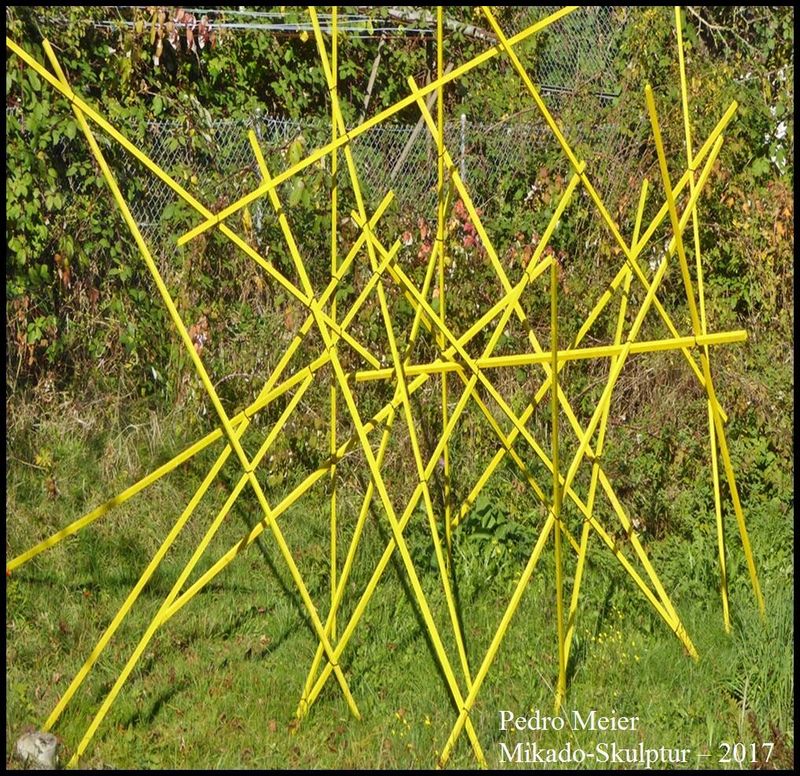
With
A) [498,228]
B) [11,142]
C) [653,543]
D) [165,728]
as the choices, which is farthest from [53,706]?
[498,228]

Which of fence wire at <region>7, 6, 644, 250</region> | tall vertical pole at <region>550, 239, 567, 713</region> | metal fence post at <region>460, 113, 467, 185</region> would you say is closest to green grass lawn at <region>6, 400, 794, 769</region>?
tall vertical pole at <region>550, 239, 567, 713</region>

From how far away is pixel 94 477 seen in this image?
5969mm

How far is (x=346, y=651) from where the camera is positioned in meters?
4.56

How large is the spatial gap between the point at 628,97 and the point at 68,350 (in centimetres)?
342

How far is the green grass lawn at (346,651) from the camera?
13.2 ft

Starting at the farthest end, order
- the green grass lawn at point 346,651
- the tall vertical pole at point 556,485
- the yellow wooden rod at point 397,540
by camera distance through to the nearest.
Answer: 1. the green grass lawn at point 346,651
2. the yellow wooden rod at point 397,540
3. the tall vertical pole at point 556,485

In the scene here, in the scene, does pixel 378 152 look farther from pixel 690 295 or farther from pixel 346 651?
pixel 346 651

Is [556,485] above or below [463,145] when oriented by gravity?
below

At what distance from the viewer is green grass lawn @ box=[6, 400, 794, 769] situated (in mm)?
4020

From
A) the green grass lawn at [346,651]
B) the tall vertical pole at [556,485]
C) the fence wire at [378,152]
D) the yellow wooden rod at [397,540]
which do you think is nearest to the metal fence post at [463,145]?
the fence wire at [378,152]

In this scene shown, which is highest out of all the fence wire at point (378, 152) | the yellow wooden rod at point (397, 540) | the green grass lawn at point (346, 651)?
the fence wire at point (378, 152)

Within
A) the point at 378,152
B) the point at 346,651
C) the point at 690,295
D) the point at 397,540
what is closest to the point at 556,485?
the point at 397,540

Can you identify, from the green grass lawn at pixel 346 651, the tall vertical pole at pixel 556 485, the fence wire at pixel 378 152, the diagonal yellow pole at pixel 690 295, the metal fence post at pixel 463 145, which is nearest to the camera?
the tall vertical pole at pixel 556 485

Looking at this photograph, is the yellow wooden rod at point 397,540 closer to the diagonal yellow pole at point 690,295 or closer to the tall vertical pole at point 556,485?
the tall vertical pole at point 556,485
